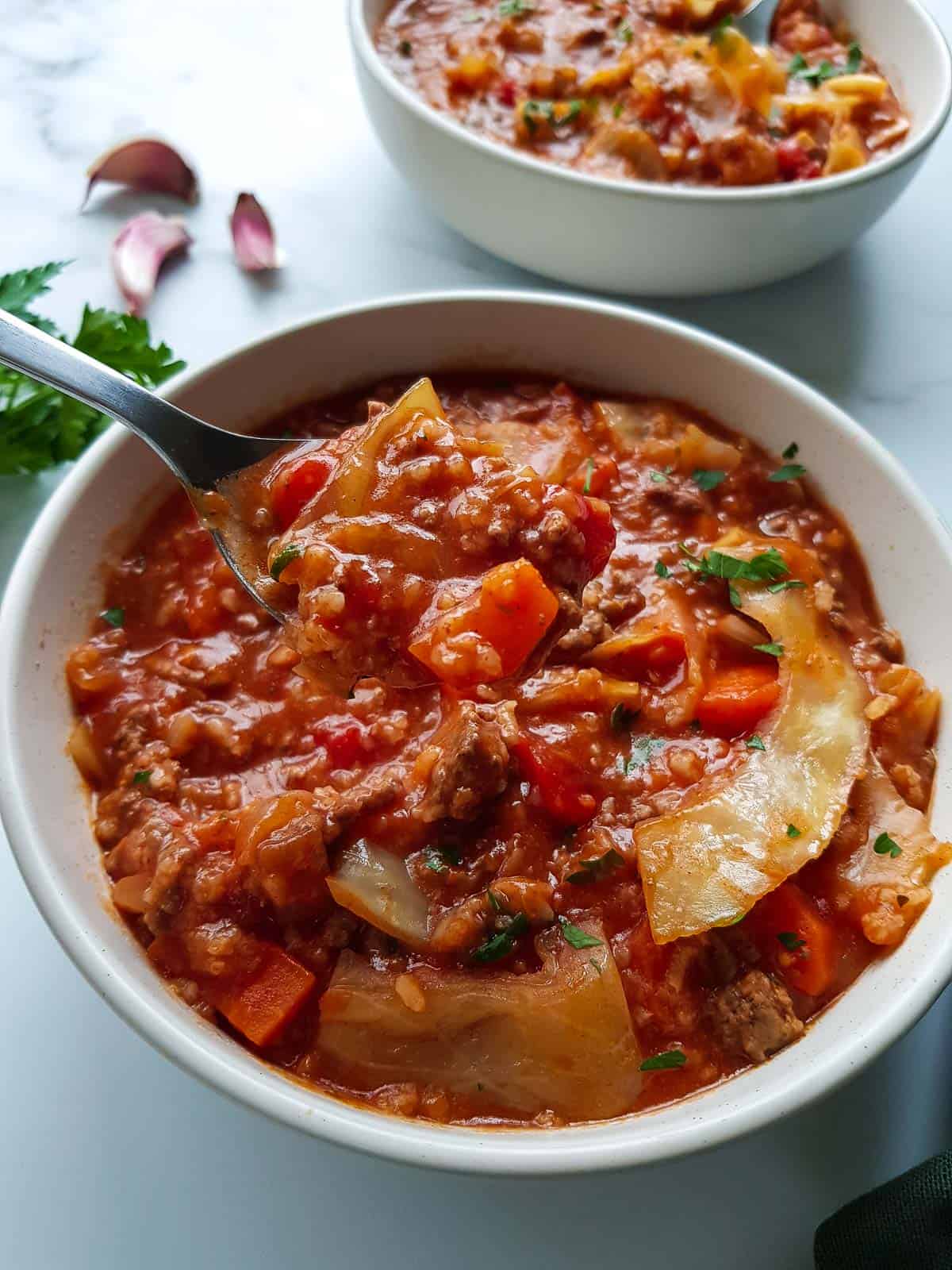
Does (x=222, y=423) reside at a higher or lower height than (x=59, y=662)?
higher

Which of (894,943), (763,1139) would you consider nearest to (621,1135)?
(763,1139)

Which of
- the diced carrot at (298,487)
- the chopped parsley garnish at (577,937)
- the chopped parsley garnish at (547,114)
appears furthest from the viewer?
the chopped parsley garnish at (547,114)

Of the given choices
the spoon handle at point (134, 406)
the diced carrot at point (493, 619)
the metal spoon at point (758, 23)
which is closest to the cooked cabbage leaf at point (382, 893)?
A: the diced carrot at point (493, 619)

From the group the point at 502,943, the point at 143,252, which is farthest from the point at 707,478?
the point at 143,252

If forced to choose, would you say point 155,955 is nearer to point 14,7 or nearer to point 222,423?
point 222,423

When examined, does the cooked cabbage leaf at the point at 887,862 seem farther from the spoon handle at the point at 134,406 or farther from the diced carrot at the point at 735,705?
the spoon handle at the point at 134,406
